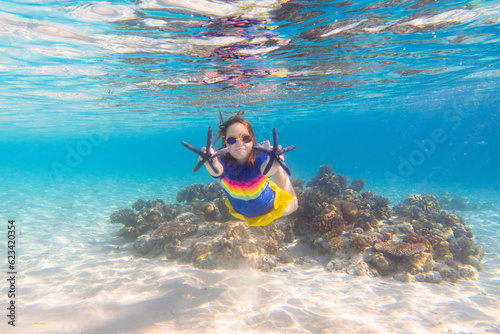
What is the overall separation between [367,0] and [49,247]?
1552cm

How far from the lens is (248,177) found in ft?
13.8

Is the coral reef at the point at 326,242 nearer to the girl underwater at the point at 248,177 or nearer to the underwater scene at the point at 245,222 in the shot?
the underwater scene at the point at 245,222

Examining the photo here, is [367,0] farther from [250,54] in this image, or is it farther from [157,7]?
[157,7]

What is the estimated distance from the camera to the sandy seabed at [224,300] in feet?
15.3

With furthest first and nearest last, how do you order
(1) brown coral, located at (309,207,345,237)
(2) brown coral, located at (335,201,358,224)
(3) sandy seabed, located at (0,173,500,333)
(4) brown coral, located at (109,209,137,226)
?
(4) brown coral, located at (109,209,137,226), (2) brown coral, located at (335,201,358,224), (1) brown coral, located at (309,207,345,237), (3) sandy seabed, located at (0,173,500,333)

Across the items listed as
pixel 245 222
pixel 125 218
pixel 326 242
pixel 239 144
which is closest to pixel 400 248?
pixel 326 242

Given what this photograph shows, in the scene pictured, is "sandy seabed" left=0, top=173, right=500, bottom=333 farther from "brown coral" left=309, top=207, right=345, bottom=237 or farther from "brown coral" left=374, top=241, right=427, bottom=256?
"brown coral" left=309, top=207, right=345, bottom=237

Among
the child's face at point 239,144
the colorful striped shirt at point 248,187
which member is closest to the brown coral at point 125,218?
the colorful striped shirt at point 248,187

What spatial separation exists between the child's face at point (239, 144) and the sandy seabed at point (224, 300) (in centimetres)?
334

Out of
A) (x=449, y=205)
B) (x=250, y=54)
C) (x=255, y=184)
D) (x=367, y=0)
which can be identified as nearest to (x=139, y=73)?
(x=250, y=54)

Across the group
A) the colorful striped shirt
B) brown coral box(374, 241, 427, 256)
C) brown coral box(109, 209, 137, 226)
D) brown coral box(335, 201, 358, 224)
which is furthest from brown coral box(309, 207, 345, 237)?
brown coral box(109, 209, 137, 226)

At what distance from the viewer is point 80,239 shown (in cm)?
1151

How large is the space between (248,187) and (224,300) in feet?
10.1

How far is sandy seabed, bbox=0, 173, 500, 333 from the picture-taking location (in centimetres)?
466
